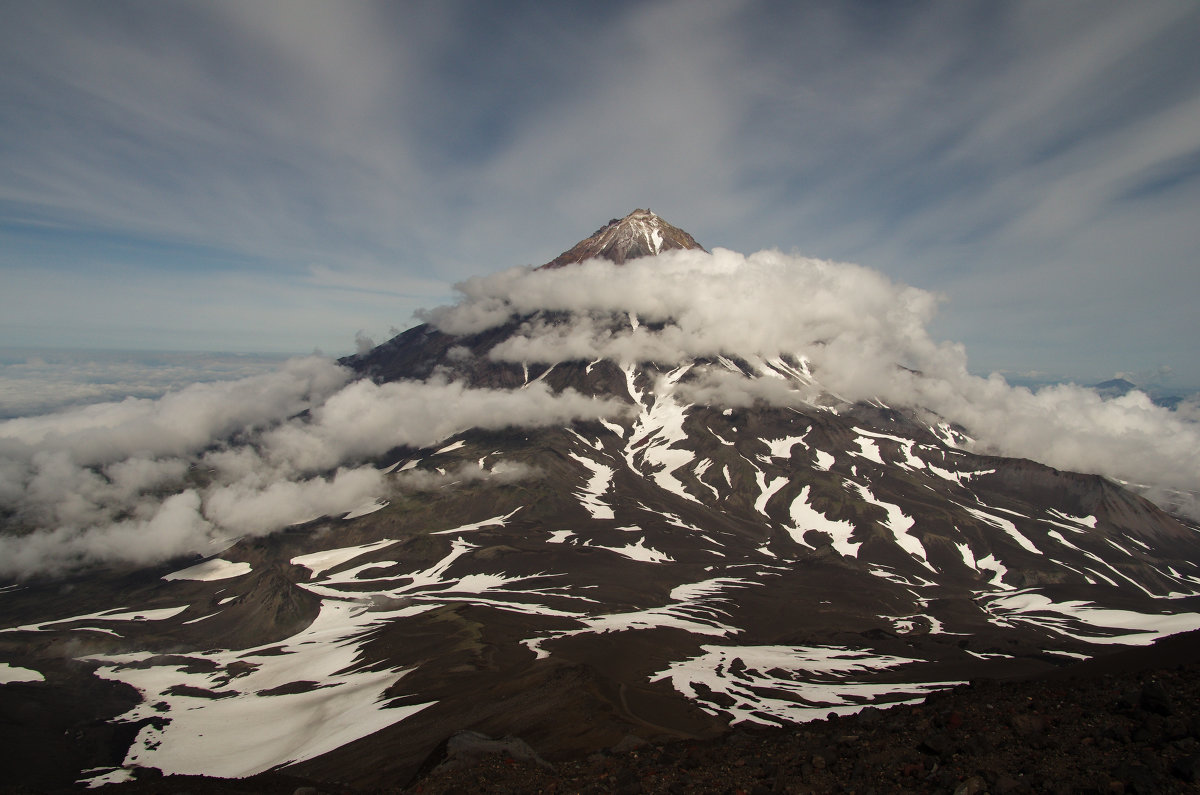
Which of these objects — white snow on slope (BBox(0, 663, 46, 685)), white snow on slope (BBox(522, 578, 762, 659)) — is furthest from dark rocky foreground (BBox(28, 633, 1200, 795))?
white snow on slope (BBox(0, 663, 46, 685))

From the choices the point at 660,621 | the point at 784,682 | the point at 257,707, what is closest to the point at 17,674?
the point at 257,707

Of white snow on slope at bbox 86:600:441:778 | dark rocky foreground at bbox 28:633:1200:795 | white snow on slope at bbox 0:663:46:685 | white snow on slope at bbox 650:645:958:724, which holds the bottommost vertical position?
white snow on slope at bbox 0:663:46:685

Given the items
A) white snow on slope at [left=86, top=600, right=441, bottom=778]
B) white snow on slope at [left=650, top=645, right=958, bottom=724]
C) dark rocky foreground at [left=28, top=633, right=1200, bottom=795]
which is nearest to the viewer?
dark rocky foreground at [left=28, top=633, right=1200, bottom=795]

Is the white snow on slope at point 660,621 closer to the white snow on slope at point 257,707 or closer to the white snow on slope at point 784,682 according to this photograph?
the white snow on slope at point 784,682

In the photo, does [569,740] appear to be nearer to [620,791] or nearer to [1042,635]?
[620,791]

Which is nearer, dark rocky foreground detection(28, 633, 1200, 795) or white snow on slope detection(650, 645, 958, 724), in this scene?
dark rocky foreground detection(28, 633, 1200, 795)

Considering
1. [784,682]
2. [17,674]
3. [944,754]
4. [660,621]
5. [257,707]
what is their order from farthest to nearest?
1. [660,621]
2. [17,674]
3. [257,707]
4. [784,682]
5. [944,754]

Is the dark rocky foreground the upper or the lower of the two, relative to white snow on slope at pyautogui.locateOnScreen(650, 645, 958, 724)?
upper

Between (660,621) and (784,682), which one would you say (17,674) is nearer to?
(660,621)

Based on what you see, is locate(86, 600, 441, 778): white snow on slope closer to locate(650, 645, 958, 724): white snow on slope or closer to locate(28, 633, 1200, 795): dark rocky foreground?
locate(650, 645, 958, 724): white snow on slope
